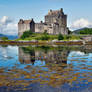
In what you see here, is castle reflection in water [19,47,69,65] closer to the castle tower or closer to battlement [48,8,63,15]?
the castle tower

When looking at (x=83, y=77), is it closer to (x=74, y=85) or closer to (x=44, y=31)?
(x=74, y=85)

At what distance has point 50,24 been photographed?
98.9m

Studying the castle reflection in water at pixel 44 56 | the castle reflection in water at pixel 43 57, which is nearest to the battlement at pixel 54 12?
the castle reflection in water at pixel 44 56

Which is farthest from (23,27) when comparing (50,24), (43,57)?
(43,57)

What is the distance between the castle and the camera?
97.4 m

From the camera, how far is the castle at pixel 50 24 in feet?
320

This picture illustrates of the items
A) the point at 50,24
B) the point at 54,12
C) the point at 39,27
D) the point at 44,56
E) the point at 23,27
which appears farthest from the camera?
the point at 54,12

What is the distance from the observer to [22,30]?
100500 mm

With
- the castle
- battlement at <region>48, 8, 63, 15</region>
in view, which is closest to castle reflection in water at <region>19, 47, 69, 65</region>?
A: the castle

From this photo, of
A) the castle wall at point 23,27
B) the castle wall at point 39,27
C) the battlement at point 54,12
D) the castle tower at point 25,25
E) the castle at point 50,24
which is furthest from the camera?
the battlement at point 54,12

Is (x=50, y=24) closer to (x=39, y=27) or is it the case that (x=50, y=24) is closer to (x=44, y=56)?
(x=39, y=27)

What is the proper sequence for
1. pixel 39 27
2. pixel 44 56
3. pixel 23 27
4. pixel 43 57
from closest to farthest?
pixel 43 57, pixel 44 56, pixel 23 27, pixel 39 27

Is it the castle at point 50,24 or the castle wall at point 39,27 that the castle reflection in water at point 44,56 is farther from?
the castle wall at point 39,27

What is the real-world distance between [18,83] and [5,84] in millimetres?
985
